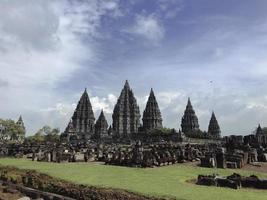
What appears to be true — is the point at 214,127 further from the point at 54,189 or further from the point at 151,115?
the point at 54,189

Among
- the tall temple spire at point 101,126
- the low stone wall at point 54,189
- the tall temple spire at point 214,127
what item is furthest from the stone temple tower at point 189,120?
the low stone wall at point 54,189

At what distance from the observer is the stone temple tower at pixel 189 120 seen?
108m

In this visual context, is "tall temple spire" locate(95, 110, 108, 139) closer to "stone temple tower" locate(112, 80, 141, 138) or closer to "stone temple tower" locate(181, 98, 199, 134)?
"stone temple tower" locate(112, 80, 141, 138)

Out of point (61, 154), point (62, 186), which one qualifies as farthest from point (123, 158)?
point (62, 186)

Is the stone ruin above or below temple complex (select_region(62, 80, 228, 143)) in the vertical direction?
below

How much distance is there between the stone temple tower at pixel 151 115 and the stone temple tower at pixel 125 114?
6.34m

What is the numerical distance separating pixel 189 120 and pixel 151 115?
11195mm

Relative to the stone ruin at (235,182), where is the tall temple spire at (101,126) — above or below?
above

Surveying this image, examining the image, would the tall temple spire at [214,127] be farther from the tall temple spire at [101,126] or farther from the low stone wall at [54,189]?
the low stone wall at [54,189]

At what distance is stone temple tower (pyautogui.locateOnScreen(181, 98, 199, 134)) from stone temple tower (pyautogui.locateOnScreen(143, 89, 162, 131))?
7.17 meters

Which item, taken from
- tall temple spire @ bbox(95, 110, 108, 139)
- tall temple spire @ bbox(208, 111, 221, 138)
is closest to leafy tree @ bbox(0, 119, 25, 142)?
tall temple spire @ bbox(95, 110, 108, 139)

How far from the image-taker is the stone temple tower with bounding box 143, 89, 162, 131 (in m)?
108

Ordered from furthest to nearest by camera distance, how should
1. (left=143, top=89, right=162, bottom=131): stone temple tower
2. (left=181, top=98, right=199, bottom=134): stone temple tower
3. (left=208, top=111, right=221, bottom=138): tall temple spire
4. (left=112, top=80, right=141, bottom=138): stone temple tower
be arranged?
1. (left=112, top=80, right=141, bottom=138): stone temple tower
2. (left=208, top=111, right=221, bottom=138): tall temple spire
3. (left=143, top=89, right=162, bottom=131): stone temple tower
4. (left=181, top=98, right=199, bottom=134): stone temple tower

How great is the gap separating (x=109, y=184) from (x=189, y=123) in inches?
3562
